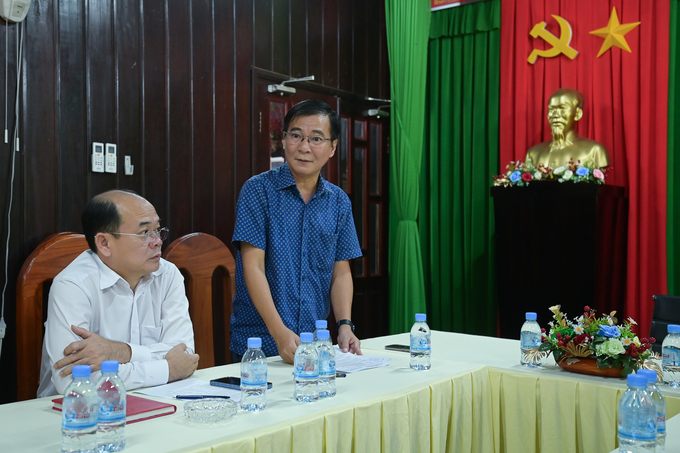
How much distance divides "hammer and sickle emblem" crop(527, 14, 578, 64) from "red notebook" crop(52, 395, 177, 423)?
4.06 meters

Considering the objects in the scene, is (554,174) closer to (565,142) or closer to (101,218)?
(565,142)

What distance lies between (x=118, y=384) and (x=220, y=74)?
111 inches

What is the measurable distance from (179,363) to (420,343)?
2.33 feet

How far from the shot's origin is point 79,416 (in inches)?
46.9

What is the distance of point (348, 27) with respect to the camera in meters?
4.86

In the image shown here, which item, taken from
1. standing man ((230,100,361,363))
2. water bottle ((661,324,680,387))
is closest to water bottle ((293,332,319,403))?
standing man ((230,100,361,363))

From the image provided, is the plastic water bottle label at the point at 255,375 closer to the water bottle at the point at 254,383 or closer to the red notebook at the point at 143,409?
the water bottle at the point at 254,383

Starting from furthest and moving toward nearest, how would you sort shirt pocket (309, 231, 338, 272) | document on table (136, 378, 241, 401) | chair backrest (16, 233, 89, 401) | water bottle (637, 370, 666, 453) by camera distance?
1. chair backrest (16, 233, 89, 401)
2. shirt pocket (309, 231, 338, 272)
3. document on table (136, 378, 241, 401)
4. water bottle (637, 370, 666, 453)

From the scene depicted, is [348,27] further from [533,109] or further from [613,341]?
[613,341]

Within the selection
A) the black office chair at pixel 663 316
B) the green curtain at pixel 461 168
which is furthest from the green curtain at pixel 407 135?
the black office chair at pixel 663 316

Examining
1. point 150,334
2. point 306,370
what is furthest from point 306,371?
point 150,334

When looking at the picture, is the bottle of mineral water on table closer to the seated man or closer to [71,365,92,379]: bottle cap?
the seated man

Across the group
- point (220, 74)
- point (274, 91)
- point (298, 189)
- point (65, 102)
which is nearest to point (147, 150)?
point (65, 102)

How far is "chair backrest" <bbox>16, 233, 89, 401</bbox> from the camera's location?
8.18 ft
